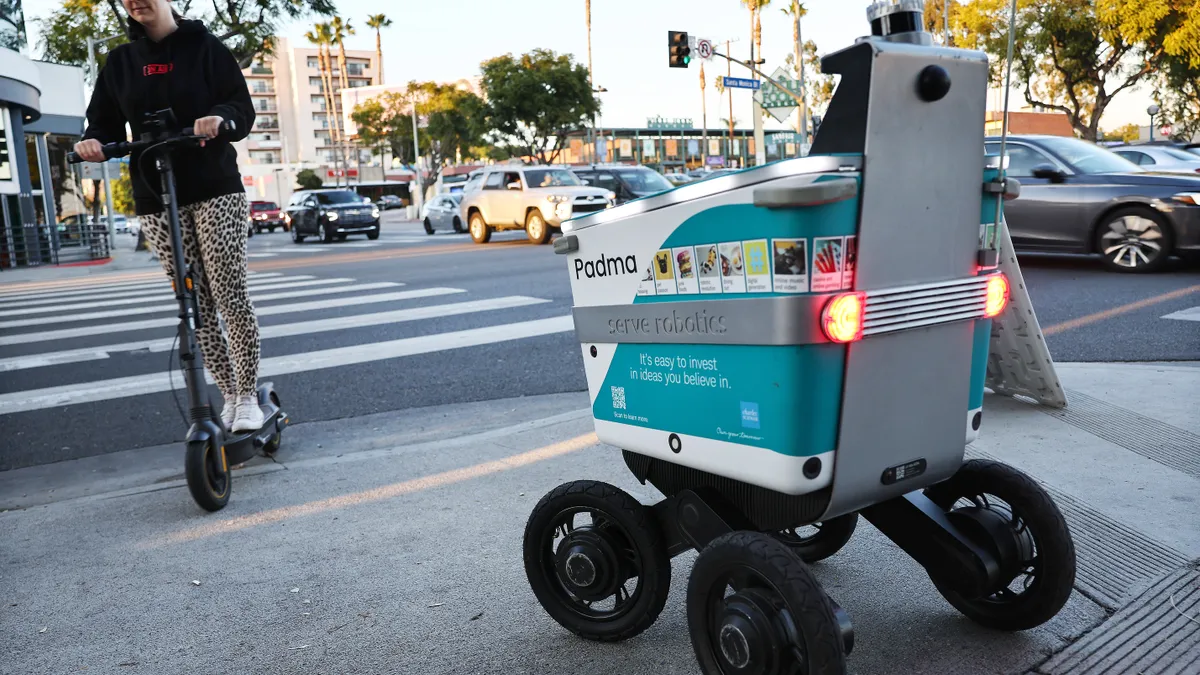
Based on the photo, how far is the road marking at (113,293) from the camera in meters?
12.9

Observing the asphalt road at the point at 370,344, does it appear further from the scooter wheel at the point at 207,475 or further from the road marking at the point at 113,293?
the scooter wheel at the point at 207,475

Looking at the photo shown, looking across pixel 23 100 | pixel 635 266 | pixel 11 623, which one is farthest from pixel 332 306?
pixel 23 100

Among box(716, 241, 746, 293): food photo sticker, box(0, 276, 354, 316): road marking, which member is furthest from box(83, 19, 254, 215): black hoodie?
box(0, 276, 354, 316): road marking

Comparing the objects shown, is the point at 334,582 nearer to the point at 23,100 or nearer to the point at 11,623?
the point at 11,623

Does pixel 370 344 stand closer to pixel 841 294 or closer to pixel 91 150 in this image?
pixel 91 150

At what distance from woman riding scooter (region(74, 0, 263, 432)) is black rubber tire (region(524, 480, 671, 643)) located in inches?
81.6

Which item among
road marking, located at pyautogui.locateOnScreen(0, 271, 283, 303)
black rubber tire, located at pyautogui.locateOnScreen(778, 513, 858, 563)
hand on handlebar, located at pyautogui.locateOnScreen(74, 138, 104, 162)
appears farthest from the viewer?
road marking, located at pyautogui.locateOnScreen(0, 271, 283, 303)

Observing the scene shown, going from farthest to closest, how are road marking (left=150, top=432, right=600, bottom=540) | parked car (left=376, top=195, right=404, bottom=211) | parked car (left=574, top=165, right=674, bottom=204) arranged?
parked car (left=376, top=195, right=404, bottom=211), parked car (left=574, top=165, right=674, bottom=204), road marking (left=150, top=432, right=600, bottom=540)

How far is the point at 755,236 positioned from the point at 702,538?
733 mm

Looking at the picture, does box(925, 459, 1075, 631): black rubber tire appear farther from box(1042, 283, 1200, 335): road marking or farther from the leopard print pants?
box(1042, 283, 1200, 335): road marking

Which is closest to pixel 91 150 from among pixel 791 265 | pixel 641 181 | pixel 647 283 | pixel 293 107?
pixel 647 283

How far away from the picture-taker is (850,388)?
1999 mm

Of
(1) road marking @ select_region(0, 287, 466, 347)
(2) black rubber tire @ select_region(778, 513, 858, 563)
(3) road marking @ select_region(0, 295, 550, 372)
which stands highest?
(2) black rubber tire @ select_region(778, 513, 858, 563)

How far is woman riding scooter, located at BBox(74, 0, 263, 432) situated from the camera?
3859mm
